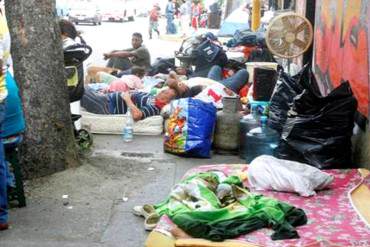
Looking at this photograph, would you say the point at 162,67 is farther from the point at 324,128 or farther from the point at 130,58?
the point at 324,128

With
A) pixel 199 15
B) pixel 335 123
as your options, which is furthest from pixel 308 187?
pixel 199 15

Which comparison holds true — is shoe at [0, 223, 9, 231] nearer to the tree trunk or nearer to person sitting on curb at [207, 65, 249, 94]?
the tree trunk

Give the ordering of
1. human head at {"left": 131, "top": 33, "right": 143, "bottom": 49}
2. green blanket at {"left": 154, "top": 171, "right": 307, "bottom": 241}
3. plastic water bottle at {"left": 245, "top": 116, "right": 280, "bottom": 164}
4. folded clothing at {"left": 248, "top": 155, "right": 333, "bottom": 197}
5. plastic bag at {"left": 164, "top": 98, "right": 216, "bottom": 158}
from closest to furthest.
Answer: green blanket at {"left": 154, "top": 171, "right": 307, "bottom": 241} → folded clothing at {"left": 248, "top": 155, "right": 333, "bottom": 197} → plastic water bottle at {"left": 245, "top": 116, "right": 280, "bottom": 164} → plastic bag at {"left": 164, "top": 98, "right": 216, "bottom": 158} → human head at {"left": 131, "top": 33, "right": 143, "bottom": 49}

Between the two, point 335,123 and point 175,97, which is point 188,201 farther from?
point 175,97

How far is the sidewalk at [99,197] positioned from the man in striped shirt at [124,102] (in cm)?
91

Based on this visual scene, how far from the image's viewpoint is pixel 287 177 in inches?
199

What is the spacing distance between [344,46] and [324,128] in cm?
162

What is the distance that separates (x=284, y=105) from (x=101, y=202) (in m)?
2.42

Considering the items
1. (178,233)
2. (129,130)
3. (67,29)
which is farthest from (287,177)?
(67,29)

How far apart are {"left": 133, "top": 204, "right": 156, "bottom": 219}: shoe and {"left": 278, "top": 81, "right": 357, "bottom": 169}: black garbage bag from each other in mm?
1578

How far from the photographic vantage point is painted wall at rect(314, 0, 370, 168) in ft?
19.1

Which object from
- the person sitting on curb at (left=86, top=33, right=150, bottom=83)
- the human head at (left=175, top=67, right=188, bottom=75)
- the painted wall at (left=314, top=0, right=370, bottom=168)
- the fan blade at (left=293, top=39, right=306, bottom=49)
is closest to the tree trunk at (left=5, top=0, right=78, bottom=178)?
the painted wall at (left=314, top=0, right=370, bottom=168)

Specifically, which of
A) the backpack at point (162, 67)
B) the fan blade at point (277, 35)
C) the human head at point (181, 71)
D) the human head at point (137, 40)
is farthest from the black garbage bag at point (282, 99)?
the human head at point (137, 40)

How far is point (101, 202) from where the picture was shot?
553 cm
